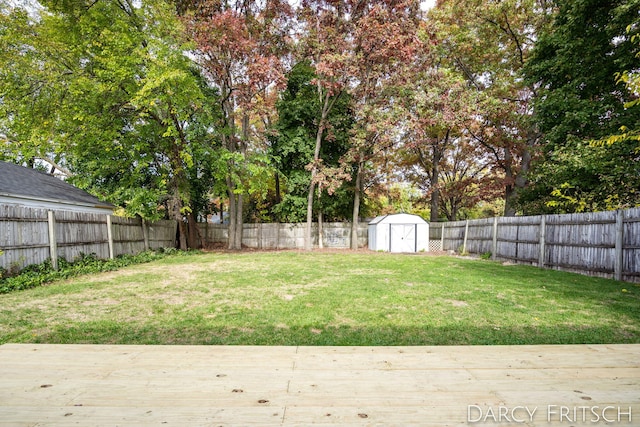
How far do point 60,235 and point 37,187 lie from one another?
195 inches

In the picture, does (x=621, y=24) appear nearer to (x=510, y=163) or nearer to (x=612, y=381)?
(x=510, y=163)

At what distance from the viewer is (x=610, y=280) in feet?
24.6

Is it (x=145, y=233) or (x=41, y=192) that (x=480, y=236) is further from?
(x=41, y=192)

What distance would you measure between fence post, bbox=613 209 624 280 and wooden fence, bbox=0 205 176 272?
46.6 feet

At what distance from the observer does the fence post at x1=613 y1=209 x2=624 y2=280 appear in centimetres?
752

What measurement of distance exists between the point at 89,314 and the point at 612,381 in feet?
19.8

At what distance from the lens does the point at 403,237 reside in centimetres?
1756

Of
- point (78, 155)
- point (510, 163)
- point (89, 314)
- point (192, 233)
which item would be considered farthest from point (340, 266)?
point (510, 163)

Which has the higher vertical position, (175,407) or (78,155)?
(78,155)

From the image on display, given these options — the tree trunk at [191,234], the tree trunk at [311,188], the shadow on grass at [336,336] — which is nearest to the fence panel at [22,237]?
the shadow on grass at [336,336]

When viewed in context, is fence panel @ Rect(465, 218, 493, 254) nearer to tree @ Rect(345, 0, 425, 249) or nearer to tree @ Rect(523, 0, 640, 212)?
tree @ Rect(523, 0, 640, 212)

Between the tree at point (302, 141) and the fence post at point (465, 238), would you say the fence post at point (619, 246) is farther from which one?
the tree at point (302, 141)

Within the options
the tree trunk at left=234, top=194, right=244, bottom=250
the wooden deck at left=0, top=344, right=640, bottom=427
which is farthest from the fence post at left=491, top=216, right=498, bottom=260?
the tree trunk at left=234, top=194, right=244, bottom=250

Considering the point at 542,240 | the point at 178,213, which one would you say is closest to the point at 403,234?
the point at 542,240
